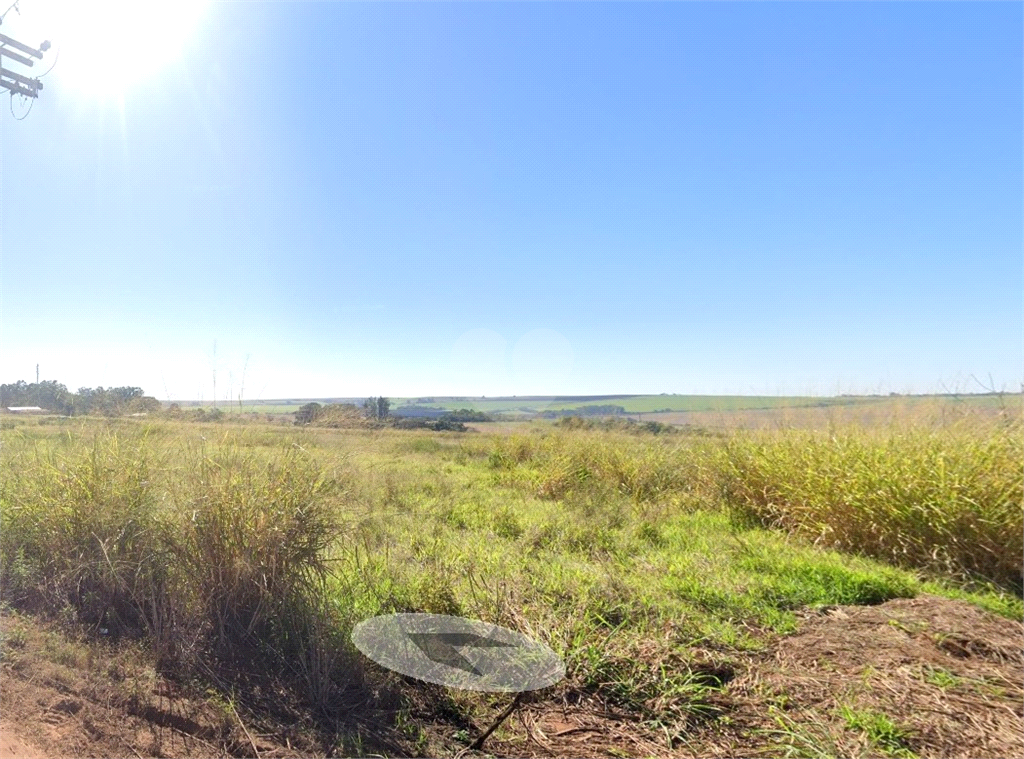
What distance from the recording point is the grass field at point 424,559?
2617mm

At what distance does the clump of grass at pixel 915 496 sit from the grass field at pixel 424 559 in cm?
2

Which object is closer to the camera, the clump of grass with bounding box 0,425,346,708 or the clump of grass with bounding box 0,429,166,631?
the clump of grass with bounding box 0,425,346,708

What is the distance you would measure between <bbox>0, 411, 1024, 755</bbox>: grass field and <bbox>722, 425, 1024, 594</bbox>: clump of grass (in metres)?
0.02

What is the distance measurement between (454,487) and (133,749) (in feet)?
19.5

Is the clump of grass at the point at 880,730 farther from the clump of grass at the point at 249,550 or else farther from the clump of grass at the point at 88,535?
the clump of grass at the point at 88,535

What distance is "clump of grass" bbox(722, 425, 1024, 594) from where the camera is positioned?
155 inches

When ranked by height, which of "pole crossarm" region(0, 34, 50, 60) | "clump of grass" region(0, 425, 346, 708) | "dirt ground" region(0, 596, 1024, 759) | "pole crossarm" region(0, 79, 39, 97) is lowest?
"dirt ground" region(0, 596, 1024, 759)

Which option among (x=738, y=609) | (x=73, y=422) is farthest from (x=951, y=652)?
(x=73, y=422)

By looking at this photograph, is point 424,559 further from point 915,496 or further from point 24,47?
point 24,47

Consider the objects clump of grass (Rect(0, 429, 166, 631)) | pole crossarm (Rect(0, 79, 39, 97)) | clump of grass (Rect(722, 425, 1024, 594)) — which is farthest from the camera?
pole crossarm (Rect(0, 79, 39, 97))

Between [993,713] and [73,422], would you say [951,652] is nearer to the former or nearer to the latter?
[993,713]

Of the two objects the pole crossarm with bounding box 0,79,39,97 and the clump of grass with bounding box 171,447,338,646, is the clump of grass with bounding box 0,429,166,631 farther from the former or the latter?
the pole crossarm with bounding box 0,79,39,97

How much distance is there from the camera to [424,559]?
13.2 ft

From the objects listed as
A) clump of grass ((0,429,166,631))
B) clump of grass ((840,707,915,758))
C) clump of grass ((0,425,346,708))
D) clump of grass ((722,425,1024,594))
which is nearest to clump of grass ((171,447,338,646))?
clump of grass ((0,425,346,708))
